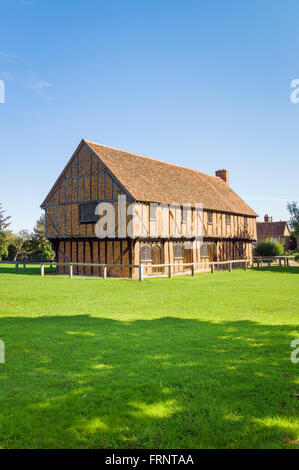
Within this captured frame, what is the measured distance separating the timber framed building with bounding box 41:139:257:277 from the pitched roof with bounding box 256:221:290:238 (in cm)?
3581

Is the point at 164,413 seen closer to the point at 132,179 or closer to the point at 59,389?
the point at 59,389

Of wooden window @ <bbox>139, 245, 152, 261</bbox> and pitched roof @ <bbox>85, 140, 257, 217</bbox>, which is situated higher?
pitched roof @ <bbox>85, 140, 257, 217</bbox>

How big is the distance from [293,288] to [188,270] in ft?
40.2

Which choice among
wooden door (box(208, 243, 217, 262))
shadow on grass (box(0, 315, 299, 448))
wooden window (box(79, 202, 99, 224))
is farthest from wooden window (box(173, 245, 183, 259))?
shadow on grass (box(0, 315, 299, 448))

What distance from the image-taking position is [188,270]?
28938 millimetres

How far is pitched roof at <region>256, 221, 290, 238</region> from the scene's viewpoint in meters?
65.7

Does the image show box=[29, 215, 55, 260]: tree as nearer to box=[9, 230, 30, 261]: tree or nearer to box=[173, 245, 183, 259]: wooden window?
box=[9, 230, 30, 261]: tree

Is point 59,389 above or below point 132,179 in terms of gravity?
below

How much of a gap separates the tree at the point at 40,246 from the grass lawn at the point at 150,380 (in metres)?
35.4

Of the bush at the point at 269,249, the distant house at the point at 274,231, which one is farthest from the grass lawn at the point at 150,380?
the distant house at the point at 274,231

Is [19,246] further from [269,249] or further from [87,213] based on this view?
[269,249]

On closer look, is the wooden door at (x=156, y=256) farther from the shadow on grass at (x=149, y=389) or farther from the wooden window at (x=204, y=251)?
the shadow on grass at (x=149, y=389)

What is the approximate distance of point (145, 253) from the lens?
2528cm
